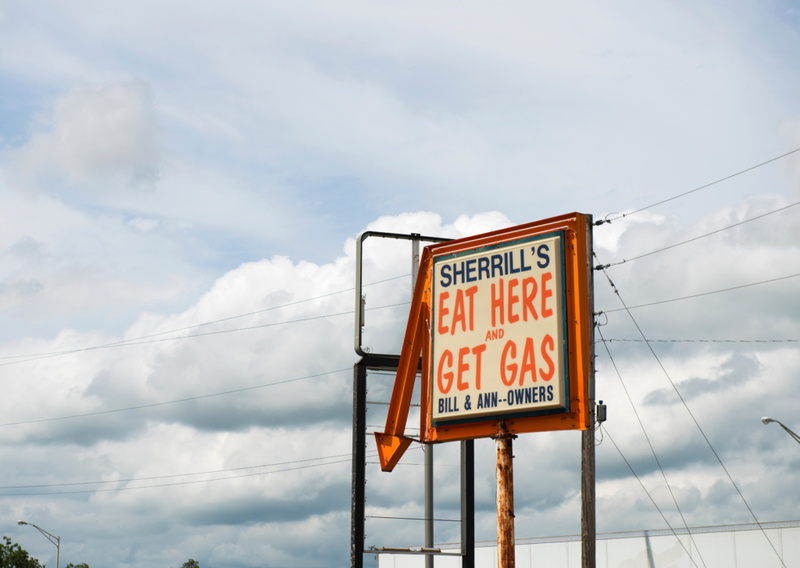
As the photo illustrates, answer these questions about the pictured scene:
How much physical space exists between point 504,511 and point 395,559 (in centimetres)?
4351

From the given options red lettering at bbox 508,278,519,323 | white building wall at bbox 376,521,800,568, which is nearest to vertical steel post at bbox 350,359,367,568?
red lettering at bbox 508,278,519,323

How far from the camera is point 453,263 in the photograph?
38.2ft

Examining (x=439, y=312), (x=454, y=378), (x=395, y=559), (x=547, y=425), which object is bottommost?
(x=395, y=559)

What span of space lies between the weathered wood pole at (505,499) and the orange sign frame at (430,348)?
7.5 inches

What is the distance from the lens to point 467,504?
15938 mm

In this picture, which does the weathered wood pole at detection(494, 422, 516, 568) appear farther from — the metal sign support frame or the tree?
the tree

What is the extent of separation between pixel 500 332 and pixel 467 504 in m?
6.09

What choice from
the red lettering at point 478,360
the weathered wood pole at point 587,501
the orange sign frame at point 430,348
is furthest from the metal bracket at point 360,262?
the weathered wood pole at point 587,501

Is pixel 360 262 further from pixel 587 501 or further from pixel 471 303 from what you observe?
pixel 587 501

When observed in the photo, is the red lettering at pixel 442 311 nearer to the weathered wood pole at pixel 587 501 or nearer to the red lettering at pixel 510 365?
the red lettering at pixel 510 365

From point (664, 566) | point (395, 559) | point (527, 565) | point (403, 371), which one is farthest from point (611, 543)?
point (403, 371)

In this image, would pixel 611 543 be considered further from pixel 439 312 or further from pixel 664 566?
pixel 439 312

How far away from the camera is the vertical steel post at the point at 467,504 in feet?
51.6

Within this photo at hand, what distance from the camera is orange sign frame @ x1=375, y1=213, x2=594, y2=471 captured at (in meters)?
10.3
